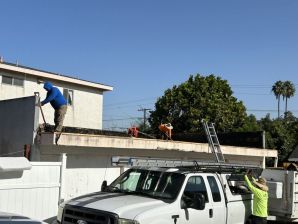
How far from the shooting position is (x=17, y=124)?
14453 mm

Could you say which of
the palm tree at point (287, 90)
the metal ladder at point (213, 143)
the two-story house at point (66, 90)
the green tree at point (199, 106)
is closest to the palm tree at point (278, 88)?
the palm tree at point (287, 90)

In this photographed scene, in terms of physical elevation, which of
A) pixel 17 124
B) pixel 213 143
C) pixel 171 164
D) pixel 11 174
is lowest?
pixel 11 174

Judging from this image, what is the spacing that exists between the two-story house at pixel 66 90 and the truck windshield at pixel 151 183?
1702 centimetres

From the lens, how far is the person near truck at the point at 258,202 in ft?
34.8

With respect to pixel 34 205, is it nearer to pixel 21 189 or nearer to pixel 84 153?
pixel 21 189

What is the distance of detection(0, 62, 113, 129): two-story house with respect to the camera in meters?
26.0

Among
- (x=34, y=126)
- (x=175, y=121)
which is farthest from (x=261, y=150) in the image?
(x=175, y=121)

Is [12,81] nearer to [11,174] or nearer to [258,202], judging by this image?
[11,174]

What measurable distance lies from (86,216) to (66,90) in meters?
20.9

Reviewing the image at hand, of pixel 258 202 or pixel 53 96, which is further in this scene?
pixel 53 96

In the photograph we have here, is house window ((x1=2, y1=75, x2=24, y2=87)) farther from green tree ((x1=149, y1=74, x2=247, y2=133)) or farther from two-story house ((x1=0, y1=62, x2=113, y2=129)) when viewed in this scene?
green tree ((x1=149, y1=74, x2=247, y2=133))

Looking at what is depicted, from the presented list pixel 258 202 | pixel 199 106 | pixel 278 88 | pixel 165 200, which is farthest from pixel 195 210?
pixel 278 88

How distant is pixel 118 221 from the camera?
7.72 metres

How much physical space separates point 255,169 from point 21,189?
18.4 feet
